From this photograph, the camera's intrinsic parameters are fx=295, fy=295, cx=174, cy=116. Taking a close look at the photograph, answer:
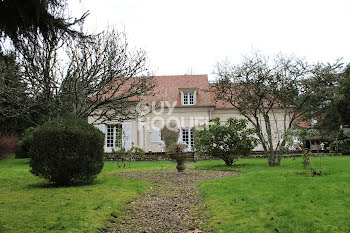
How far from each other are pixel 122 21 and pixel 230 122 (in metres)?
7.00

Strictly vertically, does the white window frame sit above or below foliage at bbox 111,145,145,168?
above

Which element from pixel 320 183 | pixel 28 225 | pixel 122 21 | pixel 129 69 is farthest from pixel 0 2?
pixel 122 21

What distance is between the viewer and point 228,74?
14.3 m

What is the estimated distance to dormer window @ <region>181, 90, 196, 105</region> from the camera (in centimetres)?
2411

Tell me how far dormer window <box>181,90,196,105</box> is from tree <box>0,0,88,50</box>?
66.9ft

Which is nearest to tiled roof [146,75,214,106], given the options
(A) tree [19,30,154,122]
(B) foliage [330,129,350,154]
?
(B) foliage [330,129,350,154]

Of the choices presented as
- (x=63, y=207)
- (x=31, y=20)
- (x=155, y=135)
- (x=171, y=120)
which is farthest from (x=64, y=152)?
(x=171, y=120)

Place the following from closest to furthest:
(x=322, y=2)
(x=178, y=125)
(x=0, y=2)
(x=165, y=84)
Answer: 1. (x=0, y=2)
2. (x=322, y=2)
3. (x=178, y=125)
4. (x=165, y=84)

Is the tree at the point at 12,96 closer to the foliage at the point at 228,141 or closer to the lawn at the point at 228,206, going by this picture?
the lawn at the point at 228,206

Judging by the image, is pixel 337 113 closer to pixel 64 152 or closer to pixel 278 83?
pixel 278 83

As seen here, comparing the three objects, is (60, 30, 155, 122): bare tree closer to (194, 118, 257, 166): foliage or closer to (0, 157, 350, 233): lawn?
(0, 157, 350, 233): lawn

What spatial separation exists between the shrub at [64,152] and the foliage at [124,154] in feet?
22.4

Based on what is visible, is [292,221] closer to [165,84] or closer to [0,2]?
[0,2]

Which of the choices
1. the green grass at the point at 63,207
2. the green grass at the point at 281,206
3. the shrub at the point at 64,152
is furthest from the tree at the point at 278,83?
the shrub at the point at 64,152
